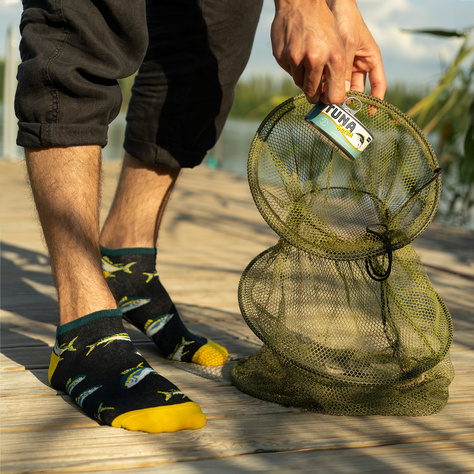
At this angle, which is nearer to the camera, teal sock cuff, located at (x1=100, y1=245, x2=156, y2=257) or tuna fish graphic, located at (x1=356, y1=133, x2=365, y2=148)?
tuna fish graphic, located at (x1=356, y1=133, x2=365, y2=148)

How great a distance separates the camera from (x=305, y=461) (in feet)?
3.35

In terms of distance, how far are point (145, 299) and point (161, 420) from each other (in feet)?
1.62

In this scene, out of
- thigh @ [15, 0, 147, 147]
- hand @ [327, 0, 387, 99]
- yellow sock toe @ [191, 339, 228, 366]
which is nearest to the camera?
thigh @ [15, 0, 147, 147]

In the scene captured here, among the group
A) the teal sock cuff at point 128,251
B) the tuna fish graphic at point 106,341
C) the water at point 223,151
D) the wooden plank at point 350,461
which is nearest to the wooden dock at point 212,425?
the wooden plank at point 350,461

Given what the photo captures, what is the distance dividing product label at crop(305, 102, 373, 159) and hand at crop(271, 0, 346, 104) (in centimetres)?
2

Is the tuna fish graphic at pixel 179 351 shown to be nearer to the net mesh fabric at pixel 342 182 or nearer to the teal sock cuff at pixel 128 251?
the teal sock cuff at pixel 128 251

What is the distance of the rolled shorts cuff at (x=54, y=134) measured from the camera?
1.21 metres

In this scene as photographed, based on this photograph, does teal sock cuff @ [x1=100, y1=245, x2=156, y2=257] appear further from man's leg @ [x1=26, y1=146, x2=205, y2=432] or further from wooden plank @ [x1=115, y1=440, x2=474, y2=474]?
wooden plank @ [x1=115, y1=440, x2=474, y2=474]

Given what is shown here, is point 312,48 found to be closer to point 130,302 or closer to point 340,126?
point 340,126

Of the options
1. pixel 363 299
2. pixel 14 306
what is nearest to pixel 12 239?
pixel 14 306

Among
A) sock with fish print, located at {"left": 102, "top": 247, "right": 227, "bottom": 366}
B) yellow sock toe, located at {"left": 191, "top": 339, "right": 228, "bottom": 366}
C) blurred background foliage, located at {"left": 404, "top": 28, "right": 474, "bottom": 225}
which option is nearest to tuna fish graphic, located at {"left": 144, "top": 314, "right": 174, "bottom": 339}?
sock with fish print, located at {"left": 102, "top": 247, "right": 227, "bottom": 366}

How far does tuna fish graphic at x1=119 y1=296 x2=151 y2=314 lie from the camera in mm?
1550

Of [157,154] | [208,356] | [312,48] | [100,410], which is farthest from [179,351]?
[312,48]

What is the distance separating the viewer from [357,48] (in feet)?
4.53
